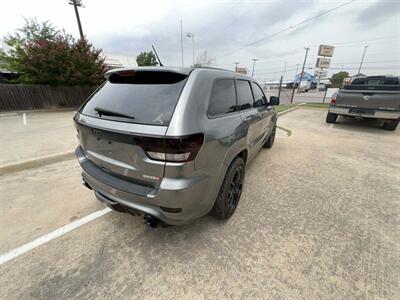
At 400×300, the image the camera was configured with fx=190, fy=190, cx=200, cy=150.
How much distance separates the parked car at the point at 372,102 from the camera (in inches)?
238

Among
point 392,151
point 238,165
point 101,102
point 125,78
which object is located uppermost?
point 125,78

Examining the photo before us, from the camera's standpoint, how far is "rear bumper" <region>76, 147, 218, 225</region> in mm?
1555

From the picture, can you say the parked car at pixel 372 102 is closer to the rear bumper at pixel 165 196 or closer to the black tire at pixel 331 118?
the black tire at pixel 331 118

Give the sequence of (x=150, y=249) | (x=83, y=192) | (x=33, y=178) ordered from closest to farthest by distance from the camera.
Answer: (x=150, y=249), (x=83, y=192), (x=33, y=178)

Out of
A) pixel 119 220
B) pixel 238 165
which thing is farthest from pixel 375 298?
pixel 119 220

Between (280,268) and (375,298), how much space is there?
28.1 inches

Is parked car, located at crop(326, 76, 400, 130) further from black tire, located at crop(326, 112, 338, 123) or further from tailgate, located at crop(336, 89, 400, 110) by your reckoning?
black tire, located at crop(326, 112, 338, 123)

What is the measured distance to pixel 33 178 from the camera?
3322 millimetres

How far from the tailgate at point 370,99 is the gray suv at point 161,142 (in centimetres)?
670

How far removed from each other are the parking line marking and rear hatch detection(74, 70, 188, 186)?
82 centimetres

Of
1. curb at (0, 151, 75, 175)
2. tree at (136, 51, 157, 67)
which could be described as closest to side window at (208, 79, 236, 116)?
curb at (0, 151, 75, 175)

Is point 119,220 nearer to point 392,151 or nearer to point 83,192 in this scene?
point 83,192

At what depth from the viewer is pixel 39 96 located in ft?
37.6

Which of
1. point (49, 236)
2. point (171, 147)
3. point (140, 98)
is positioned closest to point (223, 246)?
point (171, 147)
